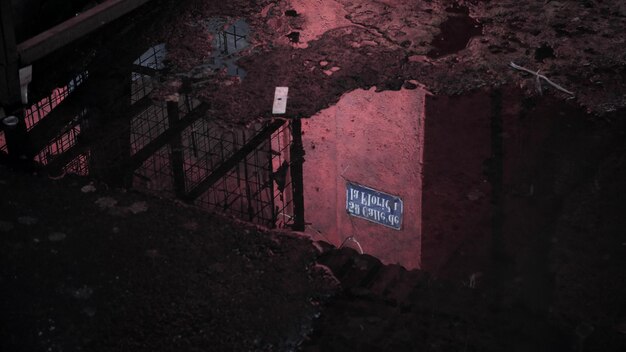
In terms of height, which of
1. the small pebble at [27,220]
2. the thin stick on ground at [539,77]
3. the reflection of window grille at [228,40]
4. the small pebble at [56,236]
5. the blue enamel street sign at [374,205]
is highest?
the reflection of window grille at [228,40]

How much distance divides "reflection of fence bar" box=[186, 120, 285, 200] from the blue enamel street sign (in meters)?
0.72

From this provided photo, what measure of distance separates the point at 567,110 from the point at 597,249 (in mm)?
1522

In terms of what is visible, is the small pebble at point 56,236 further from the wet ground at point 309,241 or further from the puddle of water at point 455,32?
the puddle of water at point 455,32

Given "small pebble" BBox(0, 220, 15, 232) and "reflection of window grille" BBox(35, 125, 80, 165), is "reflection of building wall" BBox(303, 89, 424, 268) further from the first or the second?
"small pebble" BBox(0, 220, 15, 232)

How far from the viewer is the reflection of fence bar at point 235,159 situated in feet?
16.6

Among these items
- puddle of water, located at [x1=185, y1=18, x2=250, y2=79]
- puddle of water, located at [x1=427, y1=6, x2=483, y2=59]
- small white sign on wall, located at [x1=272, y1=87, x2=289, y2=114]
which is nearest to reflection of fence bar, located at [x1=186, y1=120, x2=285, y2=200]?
small white sign on wall, located at [x1=272, y1=87, x2=289, y2=114]

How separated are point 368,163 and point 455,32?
6.78ft

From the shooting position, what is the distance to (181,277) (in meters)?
4.24

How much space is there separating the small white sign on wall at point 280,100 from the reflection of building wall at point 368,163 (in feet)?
0.76

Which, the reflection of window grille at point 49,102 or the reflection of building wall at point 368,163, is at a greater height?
the reflection of window grille at point 49,102

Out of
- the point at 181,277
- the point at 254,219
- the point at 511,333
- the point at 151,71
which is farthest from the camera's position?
the point at 151,71

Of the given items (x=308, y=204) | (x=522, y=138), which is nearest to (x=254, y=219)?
(x=308, y=204)

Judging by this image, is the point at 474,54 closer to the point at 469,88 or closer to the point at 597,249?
the point at 469,88

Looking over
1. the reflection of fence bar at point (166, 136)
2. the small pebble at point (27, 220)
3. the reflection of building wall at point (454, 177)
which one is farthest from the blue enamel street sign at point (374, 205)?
the small pebble at point (27, 220)
